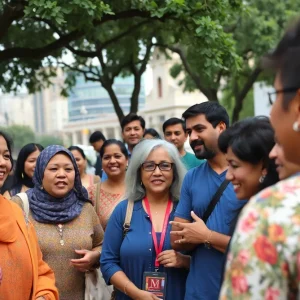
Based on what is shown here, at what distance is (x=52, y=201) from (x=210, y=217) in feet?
4.46

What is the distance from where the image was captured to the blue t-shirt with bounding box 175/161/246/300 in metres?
4.09

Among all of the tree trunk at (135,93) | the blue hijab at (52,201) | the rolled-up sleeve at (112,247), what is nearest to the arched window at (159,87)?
the tree trunk at (135,93)

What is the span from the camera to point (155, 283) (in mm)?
4559

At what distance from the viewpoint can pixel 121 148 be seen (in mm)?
7074

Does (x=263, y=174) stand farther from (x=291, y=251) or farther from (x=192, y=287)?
Result: (x=291, y=251)

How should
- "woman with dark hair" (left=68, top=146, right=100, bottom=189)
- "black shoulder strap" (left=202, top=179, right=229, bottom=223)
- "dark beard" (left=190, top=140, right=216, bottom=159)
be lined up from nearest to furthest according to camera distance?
"black shoulder strap" (left=202, top=179, right=229, bottom=223), "dark beard" (left=190, top=140, right=216, bottom=159), "woman with dark hair" (left=68, top=146, right=100, bottom=189)

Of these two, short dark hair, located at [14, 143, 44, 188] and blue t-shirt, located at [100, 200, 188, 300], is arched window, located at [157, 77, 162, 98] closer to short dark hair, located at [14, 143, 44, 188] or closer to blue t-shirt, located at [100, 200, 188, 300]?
short dark hair, located at [14, 143, 44, 188]

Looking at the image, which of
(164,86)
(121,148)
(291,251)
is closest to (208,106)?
(121,148)

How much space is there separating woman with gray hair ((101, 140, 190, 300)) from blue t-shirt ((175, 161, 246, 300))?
0.30m

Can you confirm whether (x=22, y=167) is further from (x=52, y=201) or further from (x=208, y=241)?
(x=208, y=241)

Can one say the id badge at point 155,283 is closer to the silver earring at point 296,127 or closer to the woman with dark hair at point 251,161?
the woman with dark hair at point 251,161

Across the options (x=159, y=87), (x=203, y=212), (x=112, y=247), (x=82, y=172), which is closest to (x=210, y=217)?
(x=203, y=212)

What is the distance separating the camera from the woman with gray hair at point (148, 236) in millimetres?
4551

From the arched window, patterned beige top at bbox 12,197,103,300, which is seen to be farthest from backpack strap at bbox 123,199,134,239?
the arched window
